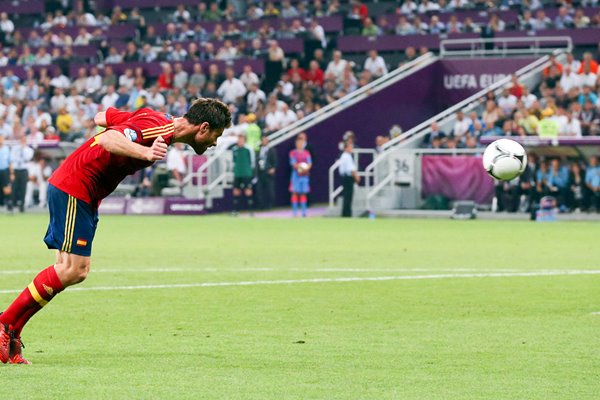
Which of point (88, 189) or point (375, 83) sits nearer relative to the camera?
point (88, 189)

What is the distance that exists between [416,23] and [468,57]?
1899mm

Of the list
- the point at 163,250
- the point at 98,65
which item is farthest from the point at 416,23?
the point at 163,250

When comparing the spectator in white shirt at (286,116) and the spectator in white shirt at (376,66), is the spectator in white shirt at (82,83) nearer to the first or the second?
the spectator in white shirt at (286,116)

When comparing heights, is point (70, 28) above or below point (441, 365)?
above

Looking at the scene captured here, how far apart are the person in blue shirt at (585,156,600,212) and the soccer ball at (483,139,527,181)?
1835 centimetres

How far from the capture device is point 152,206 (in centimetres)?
3497

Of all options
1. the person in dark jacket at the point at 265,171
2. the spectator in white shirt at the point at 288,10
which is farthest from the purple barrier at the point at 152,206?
the spectator in white shirt at the point at 288,10

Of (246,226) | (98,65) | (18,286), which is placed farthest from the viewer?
(98,65)

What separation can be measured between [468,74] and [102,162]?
1233 inches

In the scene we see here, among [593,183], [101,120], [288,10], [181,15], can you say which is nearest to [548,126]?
[593,183]

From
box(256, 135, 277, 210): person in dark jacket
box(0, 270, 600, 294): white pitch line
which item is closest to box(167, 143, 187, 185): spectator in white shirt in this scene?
box(256, 135, 277, 210): person in dark jacket

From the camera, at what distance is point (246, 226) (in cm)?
2922

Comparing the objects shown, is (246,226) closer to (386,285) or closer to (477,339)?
(386,285)

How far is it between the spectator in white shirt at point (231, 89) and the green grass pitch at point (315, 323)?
638 inches
